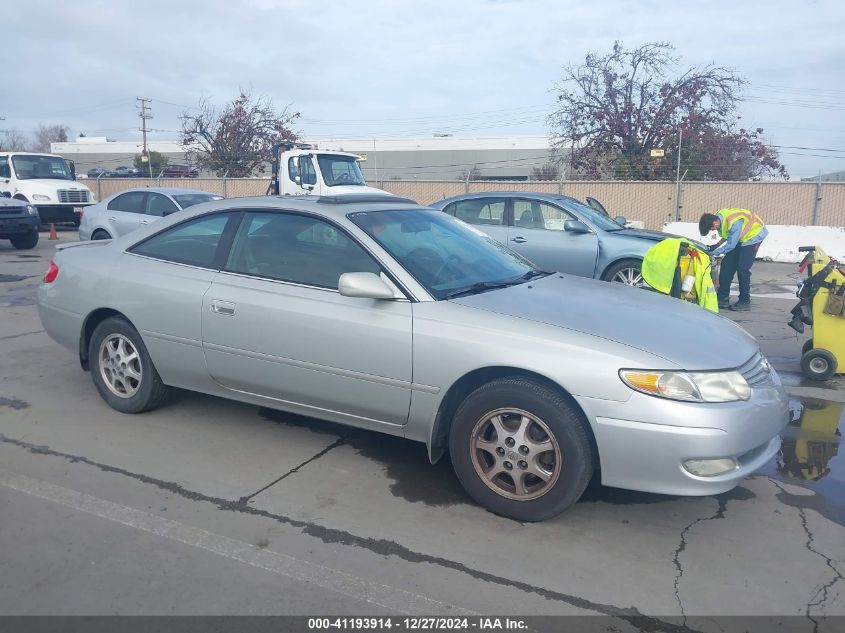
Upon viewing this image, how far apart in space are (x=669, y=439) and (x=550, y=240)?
21.9ft

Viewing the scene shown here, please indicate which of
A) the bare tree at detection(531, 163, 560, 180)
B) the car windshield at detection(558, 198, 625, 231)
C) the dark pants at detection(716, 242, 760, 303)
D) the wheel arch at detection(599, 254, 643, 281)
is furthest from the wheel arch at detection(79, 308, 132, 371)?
the bare tree at detection(531, 163, 560, 180)

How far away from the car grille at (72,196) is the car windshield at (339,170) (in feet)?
28.8

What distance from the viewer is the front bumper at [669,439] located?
3.25m

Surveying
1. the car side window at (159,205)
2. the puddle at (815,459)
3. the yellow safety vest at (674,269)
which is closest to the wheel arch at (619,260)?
the yellow safety vest at (674,269)

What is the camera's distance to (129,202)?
12.8m

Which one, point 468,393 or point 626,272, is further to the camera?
point 626,272

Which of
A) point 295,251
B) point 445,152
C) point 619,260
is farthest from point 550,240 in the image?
point 445,152

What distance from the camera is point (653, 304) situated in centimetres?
427

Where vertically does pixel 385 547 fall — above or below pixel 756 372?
below

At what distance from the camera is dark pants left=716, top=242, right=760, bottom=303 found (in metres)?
9.97

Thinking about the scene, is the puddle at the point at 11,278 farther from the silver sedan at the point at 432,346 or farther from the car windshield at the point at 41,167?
the car windshield at the point at 41,167

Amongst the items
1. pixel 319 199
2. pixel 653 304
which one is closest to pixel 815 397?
pixel 653 304

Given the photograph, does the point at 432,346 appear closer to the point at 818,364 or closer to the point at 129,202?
the point at 818,364

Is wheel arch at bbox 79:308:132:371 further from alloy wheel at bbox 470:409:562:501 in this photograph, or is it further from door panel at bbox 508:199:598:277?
door panel at bbox 508:199:598:277
